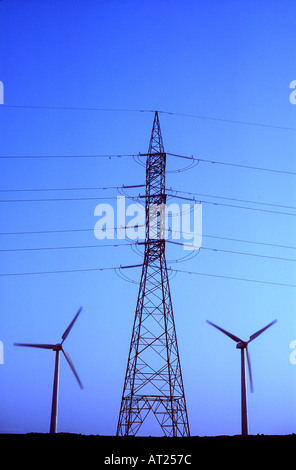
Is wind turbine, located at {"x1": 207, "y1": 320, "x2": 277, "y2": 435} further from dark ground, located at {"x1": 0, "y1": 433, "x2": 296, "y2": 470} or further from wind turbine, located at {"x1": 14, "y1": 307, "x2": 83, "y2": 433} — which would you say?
wind turbine, located at {"x1": 14, "y1": 307, "x2": 83, "y2": 433}

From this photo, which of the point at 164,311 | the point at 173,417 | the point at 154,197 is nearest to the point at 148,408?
the point at 173,417

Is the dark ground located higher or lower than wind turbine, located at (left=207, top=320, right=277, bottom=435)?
lower

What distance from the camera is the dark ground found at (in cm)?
4619

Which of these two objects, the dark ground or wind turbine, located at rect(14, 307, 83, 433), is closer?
the dark ground

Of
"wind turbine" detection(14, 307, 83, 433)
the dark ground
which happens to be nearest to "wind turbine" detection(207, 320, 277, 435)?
the dark ground

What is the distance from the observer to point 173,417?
57094 millimetres
